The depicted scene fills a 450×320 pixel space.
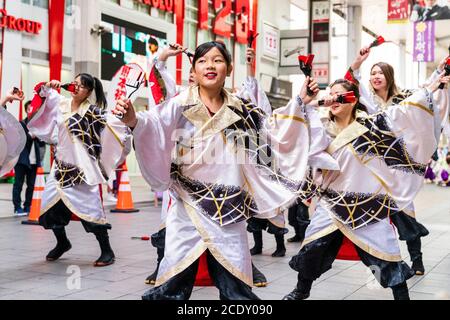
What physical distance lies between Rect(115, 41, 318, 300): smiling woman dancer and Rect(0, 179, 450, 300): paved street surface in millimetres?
1572

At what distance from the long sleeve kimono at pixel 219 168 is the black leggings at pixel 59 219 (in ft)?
8.71

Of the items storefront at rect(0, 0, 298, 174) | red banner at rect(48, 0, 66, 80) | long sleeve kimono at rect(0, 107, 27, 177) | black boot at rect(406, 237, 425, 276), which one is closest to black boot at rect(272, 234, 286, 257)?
black boot at rect(406, 237, 425, 276)

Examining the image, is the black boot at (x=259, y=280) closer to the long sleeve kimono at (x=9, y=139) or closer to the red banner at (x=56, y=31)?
the long sleeve kimono at (x=9, y=139)

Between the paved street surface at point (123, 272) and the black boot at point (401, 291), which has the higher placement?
the black boot at point (401, 291)

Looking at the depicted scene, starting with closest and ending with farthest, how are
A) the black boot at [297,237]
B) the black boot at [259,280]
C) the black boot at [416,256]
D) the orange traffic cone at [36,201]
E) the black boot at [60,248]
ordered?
the black boot at [259,280] < the black boot at [416,256] < the black boot at [60,248] < the black boot at [297,237] < the orange traffic cone at [36,201]

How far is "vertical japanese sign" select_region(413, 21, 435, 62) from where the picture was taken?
69.3 ft

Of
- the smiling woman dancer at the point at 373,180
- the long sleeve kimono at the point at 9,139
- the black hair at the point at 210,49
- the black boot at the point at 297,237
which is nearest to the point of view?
the black hair at the point at 210,49

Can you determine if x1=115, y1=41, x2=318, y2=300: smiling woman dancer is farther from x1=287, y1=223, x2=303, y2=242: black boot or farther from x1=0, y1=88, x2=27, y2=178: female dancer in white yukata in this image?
x1=287, y1=223, x2=303, y2=242: black boot

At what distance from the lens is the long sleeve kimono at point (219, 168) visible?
9.56 feet

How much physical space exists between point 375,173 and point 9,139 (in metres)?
2.71

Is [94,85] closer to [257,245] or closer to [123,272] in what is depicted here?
[123,272]

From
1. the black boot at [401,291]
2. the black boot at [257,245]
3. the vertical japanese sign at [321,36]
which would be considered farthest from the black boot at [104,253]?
the vertical japanese sign at [321,36]

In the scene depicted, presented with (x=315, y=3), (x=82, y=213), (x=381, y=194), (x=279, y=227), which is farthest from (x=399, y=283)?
(x=315, y=3)
